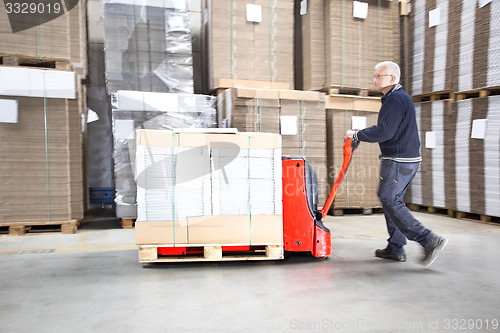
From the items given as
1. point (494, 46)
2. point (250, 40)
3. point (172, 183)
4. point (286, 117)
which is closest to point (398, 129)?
point (172, 183)

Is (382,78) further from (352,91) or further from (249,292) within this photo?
(352,91)

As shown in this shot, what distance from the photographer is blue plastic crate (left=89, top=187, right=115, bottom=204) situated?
771cm

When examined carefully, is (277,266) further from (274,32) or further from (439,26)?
(439,26)

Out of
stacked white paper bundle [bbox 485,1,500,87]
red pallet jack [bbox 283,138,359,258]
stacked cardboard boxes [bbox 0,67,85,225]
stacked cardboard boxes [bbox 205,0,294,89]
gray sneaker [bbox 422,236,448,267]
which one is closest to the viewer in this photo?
gray sneaker [bbox 422,236,448,267]

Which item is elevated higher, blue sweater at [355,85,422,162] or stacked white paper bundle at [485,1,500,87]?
stacked white paper bundle at [485,1,500,87]

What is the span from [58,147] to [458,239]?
523cm

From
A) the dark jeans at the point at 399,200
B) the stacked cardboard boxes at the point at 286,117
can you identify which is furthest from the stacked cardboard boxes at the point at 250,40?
the dark jeans at the point at 399,200

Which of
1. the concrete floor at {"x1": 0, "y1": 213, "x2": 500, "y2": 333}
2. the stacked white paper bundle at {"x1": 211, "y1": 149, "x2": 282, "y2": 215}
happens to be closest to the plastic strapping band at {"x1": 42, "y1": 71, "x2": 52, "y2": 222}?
the concrete floor at {"x1": 0, "y1": 213, "x2": 500, "y2": 333}

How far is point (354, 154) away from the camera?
21.7ft

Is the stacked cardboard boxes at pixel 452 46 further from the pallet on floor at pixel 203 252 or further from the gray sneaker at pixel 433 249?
the pallet on floor at pixel 203 252

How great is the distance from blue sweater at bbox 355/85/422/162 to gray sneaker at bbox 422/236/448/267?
74 cm

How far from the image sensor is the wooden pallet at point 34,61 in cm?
523

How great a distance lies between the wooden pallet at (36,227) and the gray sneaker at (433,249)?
4.35 metres

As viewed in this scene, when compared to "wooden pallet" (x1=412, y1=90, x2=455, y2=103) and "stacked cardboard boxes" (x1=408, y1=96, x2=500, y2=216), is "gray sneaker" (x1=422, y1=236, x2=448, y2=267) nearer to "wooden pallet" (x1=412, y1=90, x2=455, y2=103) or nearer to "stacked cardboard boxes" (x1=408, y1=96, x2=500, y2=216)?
"stacked cardboard boxes" (x1=408, y1=96, x2=500, y2=216)
